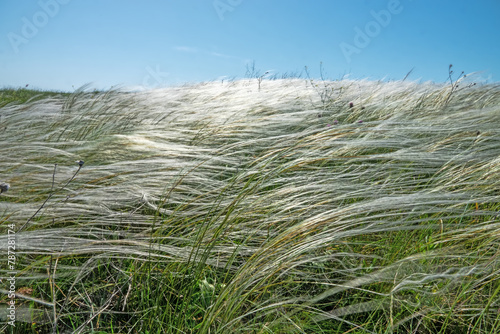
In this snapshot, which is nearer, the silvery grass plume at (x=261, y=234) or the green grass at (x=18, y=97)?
the silvery grass plume at (x=261, y=234)

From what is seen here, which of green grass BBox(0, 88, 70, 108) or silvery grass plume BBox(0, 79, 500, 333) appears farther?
green grass BBox(0, 88, 70, 108)

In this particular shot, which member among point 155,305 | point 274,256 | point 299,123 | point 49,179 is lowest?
point 155,305

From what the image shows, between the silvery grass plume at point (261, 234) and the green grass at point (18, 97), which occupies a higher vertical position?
the green grass at point (18, 97)

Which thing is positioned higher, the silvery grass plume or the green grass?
the green grass

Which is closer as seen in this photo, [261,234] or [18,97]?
[261,234]

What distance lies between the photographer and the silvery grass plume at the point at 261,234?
1.04m

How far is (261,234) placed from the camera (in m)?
1.36

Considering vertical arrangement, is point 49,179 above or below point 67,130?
below

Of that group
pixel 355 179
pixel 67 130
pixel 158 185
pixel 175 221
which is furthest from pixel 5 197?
pixel 355 179

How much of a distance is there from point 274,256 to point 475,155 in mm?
1343

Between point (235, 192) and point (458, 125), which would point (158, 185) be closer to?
point (235, 192)

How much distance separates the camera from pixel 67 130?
114 inches

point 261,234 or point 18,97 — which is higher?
point 18,97

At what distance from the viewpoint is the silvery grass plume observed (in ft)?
3.43
